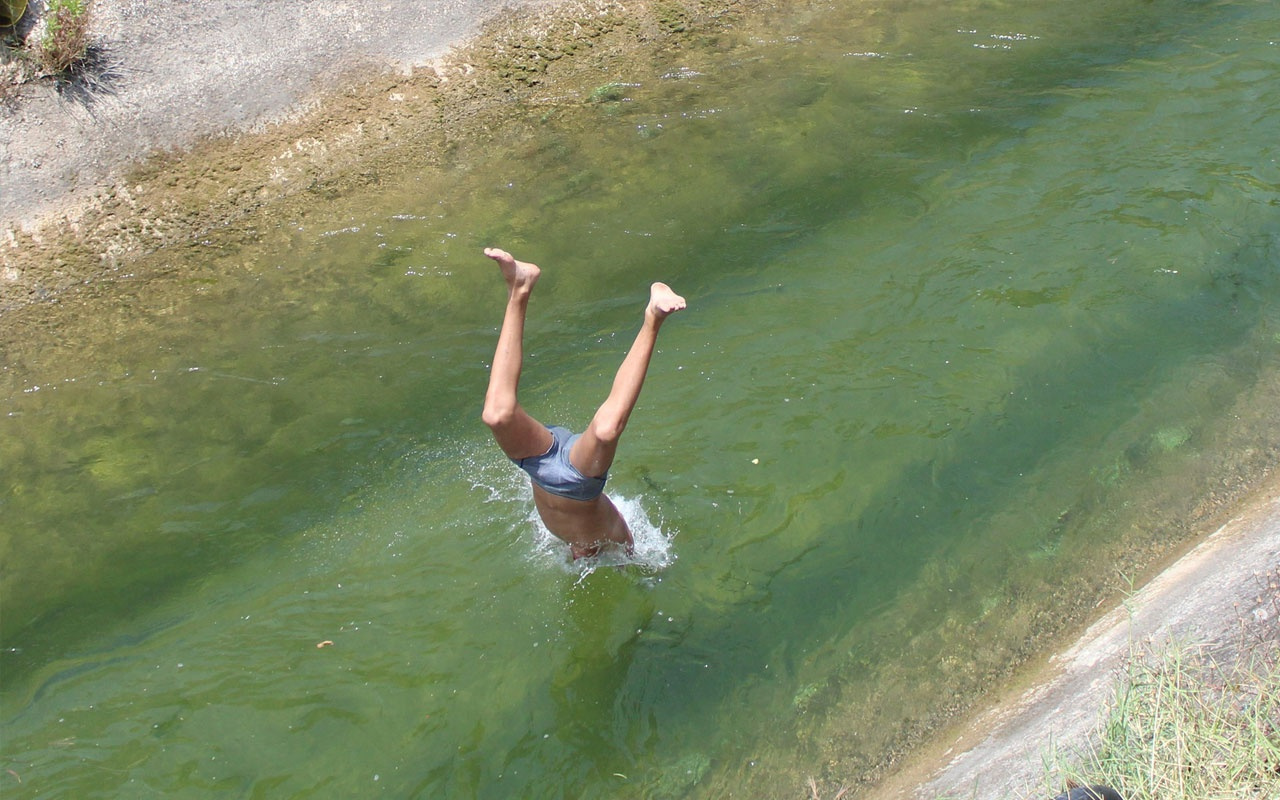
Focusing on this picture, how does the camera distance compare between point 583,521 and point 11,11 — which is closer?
point 583,521

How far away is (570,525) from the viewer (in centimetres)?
480

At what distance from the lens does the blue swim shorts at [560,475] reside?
→ 438 centimetres

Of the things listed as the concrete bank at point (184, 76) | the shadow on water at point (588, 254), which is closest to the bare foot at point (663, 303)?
the shadow on water at point (588, 254)

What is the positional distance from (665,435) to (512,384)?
1.69 meters

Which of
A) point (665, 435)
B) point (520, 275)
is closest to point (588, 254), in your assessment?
point (665, 435)

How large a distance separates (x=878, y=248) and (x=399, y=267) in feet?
10.4

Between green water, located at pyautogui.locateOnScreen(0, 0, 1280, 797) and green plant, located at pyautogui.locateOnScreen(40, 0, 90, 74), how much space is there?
1.79 meters

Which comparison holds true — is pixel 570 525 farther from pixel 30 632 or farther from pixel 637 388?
pixel 30 632

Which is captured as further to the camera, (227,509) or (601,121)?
(601,121)

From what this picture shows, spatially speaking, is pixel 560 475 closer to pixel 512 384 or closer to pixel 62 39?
pixel 512 384

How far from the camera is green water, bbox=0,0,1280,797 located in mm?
4652

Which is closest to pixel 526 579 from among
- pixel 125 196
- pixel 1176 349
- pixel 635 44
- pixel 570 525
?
pixel 570 525

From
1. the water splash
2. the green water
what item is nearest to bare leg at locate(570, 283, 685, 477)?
the water splash

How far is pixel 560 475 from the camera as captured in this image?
4.40 metres
